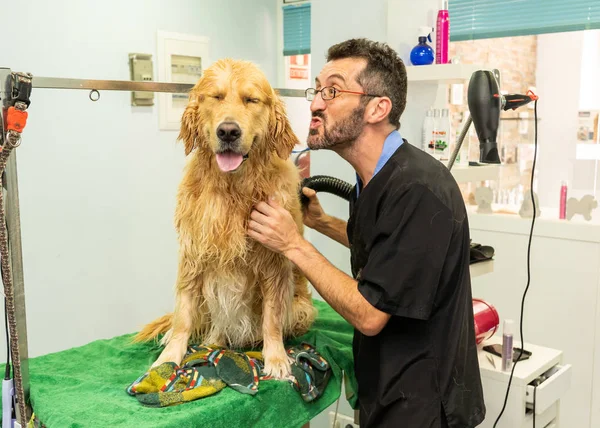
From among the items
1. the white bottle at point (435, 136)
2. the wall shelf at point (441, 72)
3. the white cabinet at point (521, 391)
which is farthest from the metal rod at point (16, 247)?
the white bottle at point (435, 136)

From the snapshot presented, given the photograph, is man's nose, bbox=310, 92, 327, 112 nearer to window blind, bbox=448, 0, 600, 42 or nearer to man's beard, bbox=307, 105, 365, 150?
man's beard, bbox=307, 105, 365, 150

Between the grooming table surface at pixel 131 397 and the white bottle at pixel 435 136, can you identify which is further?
the white bottle at pixel 435 136

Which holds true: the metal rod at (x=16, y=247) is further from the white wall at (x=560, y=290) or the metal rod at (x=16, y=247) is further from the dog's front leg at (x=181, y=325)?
the white wall at (x=560, y=290)

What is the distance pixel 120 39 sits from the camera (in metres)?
3.49

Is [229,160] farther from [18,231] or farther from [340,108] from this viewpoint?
[18,231]

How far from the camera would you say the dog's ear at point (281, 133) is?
1.82m

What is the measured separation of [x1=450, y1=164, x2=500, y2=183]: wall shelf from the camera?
9.48ft

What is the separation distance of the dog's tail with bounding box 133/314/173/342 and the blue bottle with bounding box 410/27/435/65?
1667mm

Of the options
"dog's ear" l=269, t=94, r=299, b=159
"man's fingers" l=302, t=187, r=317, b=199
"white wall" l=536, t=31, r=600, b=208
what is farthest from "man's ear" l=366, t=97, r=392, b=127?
"white wall" l=536, t=31, r=600, b=208

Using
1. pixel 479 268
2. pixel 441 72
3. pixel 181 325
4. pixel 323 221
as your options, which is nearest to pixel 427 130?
pixel 441 72

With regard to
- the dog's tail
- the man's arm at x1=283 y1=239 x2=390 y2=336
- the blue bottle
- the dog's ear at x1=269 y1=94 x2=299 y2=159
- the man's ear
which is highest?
the blue bottle

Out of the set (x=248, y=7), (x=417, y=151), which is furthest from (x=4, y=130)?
(x=248, y=7)

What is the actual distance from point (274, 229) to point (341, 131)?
1.24ft

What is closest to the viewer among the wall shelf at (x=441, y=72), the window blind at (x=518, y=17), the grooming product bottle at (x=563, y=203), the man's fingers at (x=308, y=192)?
the man's fingers at (x=308, y=192)
